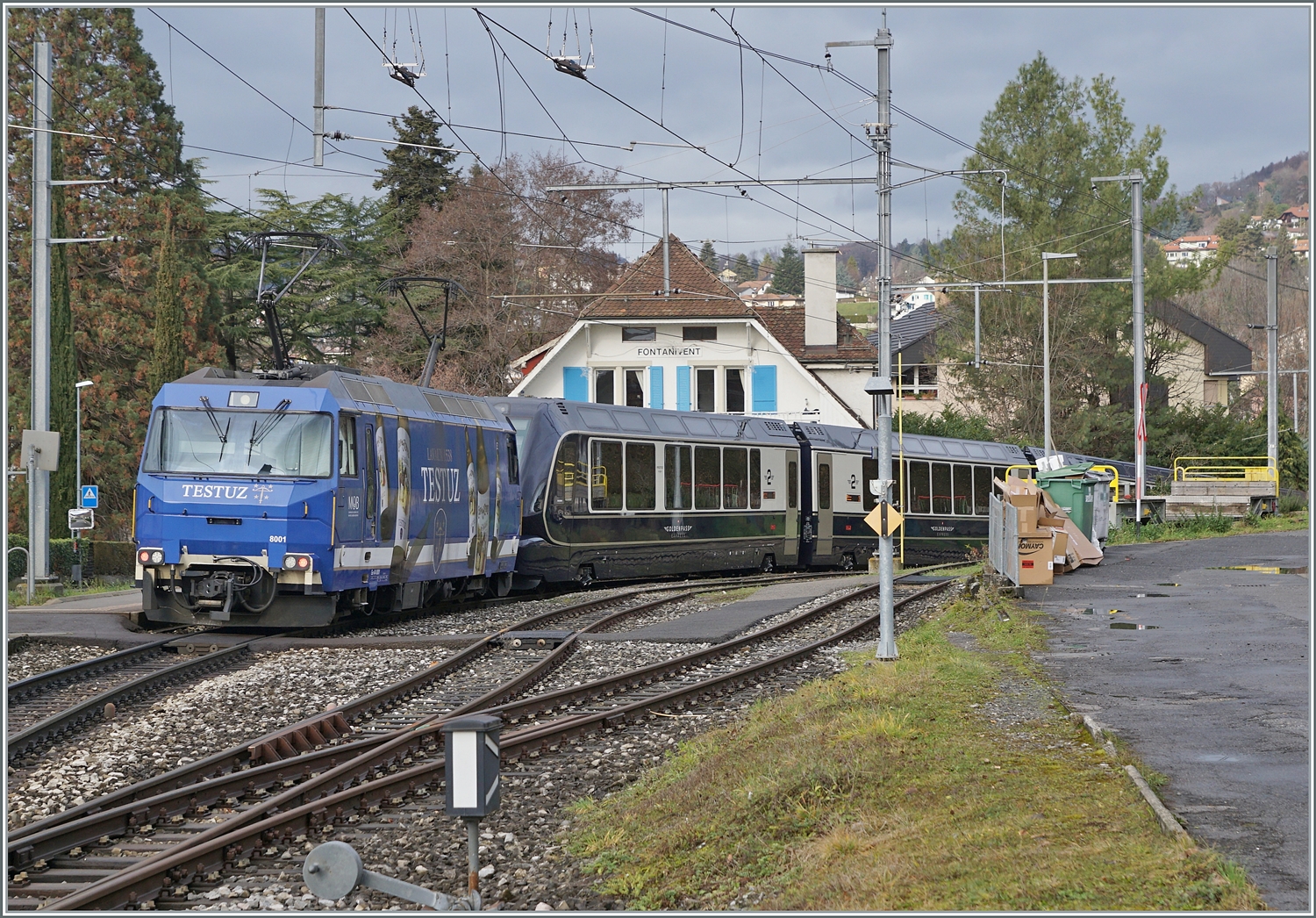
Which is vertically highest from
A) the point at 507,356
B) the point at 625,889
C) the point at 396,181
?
the point at 396,181

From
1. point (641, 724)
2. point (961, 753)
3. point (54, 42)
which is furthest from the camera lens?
point (54, 42)

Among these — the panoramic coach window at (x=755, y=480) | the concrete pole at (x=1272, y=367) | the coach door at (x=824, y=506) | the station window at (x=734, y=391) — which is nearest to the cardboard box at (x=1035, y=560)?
the panoramic coach window at (x=755, y=480)

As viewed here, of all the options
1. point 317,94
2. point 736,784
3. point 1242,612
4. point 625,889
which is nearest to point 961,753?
point 736,784

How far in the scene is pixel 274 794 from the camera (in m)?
8.97

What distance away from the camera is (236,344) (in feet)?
178

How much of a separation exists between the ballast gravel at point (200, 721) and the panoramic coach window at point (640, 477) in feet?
31.0

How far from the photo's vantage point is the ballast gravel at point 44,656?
46.3 ft

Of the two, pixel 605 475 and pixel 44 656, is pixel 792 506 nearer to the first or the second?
pixel 605 475

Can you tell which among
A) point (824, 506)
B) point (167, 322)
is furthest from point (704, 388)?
point (824, 506)

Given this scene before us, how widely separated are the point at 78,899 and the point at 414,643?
9454mm

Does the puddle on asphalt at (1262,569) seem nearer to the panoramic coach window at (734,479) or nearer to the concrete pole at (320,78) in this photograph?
the panoramic coach window at (734,479)

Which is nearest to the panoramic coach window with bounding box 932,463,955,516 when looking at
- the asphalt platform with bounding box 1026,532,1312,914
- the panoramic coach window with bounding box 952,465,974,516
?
the panoramic coach window with bounding box 952,465,974,516

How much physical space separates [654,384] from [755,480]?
22.0 m

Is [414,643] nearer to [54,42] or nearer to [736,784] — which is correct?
[736,784]
